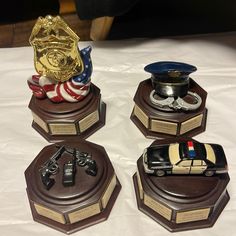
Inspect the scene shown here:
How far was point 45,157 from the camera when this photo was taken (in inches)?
33.8

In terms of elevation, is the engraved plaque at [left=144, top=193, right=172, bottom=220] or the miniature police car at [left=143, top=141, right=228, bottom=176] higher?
the miniature police car at [left=143, top=141, right=228, bottom=176]

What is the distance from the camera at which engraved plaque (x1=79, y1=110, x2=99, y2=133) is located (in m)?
0.96

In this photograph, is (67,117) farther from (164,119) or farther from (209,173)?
(209,173)

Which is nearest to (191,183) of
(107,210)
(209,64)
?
(107,210)

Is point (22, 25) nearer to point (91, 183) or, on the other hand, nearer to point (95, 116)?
point (95, 116)

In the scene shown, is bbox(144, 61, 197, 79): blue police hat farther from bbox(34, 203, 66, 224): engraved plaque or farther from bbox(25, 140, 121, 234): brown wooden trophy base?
bbox(34, 203, 66, 224): engraved plaque

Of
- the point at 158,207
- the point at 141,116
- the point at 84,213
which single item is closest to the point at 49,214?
the point at 84,213

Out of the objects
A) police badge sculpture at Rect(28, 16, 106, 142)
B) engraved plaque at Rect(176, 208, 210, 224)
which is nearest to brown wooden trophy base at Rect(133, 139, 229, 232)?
engraved plaque at Rect(176, 208, 210, 224)

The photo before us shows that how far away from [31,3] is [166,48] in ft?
1.99

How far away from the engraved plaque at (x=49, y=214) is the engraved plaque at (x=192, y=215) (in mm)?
237

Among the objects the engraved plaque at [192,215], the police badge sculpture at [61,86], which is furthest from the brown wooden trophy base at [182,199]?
the police badge sculpture at [61,86]

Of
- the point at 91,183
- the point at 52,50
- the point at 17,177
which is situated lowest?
the point at 17,177

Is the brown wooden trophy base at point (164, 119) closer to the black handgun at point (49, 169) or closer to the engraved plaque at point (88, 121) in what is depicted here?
the engraved plaque at point (88, 121)

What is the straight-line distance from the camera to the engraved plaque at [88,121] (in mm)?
965
